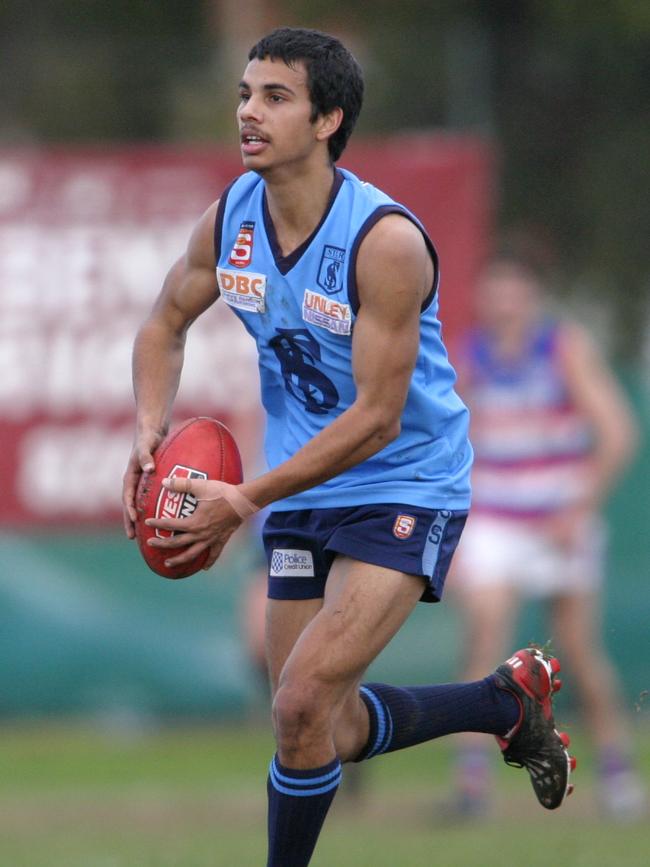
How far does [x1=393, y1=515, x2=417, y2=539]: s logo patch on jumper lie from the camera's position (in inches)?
223

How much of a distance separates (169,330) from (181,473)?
2.17ft

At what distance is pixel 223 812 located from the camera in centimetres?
921

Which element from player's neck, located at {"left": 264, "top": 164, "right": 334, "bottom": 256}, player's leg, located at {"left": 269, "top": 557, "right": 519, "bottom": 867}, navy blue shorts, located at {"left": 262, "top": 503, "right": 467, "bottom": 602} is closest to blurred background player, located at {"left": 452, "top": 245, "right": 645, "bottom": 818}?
navy blue shorts, located at {"left": 262, "top": 503, "right": 467, "bottom": 602}

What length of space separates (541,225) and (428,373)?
738cm

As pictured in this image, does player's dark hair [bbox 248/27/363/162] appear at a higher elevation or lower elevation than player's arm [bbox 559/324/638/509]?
higher

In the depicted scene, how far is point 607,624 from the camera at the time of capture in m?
11.6

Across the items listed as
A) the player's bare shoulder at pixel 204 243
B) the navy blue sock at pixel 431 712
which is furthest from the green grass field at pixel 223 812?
the player's bare shoulder at pixel 204 243

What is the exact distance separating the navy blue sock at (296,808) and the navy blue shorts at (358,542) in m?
0.58

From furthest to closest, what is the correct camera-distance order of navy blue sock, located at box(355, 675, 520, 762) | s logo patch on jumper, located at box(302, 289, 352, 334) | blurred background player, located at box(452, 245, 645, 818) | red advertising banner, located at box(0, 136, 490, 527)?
red advertising banner, located at box(0, 136, 490, 527)
blurred background player, located at box(452, 245, 645, 818)
navy blue sock, located at box(355, 675, 520, 762)
s logo patch on jumper, located at box(302, 289, 352, 334)

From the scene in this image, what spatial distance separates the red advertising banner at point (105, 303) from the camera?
Result: 1148cm

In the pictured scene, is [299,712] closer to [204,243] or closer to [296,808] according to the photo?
[296,808]

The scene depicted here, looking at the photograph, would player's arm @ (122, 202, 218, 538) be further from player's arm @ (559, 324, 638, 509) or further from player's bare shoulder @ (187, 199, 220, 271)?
player's arm @ (559, 324, 638, 509)

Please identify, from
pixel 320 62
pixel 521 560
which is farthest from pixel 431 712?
pixel 521 560

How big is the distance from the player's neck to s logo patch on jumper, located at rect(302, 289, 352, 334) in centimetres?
18
